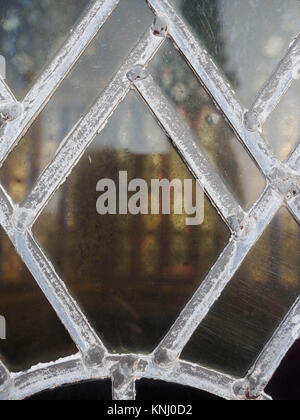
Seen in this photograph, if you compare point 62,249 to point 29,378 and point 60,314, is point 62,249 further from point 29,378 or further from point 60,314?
point 29,378

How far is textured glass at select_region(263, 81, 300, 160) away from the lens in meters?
0.71

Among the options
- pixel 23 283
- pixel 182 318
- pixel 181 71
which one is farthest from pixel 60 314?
pixel 181 71

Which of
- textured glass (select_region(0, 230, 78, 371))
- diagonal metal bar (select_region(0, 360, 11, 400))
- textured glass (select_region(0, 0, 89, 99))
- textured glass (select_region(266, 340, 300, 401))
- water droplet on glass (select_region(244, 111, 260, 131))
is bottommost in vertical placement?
textured glass (select_region(266, 340, 300, 401))

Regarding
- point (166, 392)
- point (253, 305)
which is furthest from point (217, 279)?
point (166, 392)

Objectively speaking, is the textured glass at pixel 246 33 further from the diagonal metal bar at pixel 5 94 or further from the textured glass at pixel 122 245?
the diagonal metal bar at pixel 5 94

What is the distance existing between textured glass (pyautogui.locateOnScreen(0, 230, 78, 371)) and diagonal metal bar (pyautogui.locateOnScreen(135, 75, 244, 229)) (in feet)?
1.12

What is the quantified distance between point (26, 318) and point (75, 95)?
399 millimetres

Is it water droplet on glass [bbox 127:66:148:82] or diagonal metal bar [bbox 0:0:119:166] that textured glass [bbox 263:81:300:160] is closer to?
water droplet on glass [bbox 127:66:148:82]

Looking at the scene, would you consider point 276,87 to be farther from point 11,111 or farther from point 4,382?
point 4,382

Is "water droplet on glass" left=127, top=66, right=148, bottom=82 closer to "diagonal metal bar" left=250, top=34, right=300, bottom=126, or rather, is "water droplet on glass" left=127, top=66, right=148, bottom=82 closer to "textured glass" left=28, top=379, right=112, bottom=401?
"diagonal metal bar" left=250, top=34, right=300, bottom=126

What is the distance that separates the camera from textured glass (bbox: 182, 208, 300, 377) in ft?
2.34

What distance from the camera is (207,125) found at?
0.71 meters

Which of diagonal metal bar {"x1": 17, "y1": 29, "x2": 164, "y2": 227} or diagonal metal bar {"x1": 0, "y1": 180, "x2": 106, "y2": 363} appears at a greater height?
diagonal metal bar {"x1": 17, "y1": 29, "x2": 164, "y2": 227}

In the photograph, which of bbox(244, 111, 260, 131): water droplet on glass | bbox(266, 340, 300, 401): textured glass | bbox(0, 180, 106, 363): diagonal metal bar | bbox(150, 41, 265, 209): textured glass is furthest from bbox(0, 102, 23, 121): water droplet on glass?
bbox(266, 340, 300, 401): textured glass
